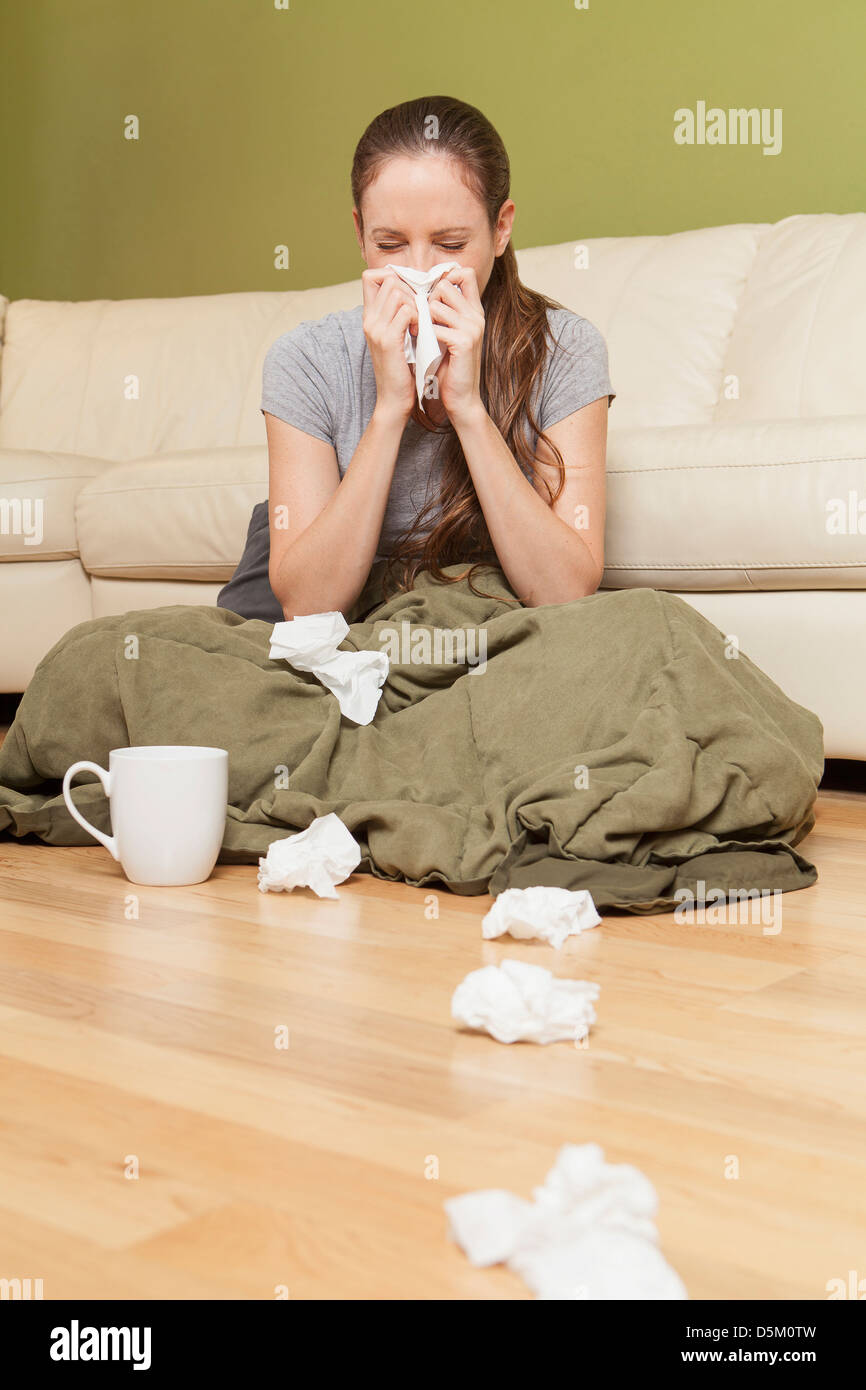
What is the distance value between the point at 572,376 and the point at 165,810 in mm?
768

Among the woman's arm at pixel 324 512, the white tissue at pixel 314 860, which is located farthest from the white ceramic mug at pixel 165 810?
the woman's arm at pixel 324 512

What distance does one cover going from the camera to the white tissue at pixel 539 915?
3.67 ft

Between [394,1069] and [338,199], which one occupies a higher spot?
[338,199]

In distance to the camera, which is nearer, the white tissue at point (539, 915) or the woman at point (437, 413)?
the white tissue at point (539, 915)

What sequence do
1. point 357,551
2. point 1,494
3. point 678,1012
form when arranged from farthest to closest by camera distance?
point 1,494 < point 357,551 < point 678,1012

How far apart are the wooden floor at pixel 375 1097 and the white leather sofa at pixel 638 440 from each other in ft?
2.17

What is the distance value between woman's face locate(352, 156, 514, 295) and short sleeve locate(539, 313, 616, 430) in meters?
0.15

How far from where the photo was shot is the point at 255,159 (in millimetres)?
3424

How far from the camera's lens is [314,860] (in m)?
1.30

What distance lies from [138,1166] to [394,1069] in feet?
0.60

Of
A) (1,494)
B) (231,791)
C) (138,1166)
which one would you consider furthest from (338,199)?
(138,1166)
